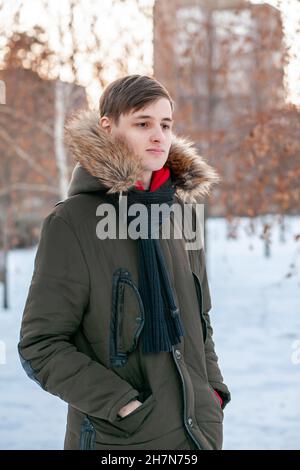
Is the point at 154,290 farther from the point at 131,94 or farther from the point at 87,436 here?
the point at 131,94

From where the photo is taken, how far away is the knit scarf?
1835mm

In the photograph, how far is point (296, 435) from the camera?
5.20 metres

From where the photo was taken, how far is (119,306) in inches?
71.5

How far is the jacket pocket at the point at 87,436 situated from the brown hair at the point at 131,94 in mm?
789

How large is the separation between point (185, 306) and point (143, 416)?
33 cm

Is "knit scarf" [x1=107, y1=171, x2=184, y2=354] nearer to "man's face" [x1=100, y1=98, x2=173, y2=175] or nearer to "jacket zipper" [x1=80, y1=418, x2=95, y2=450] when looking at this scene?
"man's face" [x1=100, y1=98, x2=173, y2=175]

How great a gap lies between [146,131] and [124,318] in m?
0.50

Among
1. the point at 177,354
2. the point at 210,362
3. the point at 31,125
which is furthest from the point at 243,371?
the point at 177,354

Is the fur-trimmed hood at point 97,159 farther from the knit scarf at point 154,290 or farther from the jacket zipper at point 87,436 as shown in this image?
the jacket zipper at point 87,436

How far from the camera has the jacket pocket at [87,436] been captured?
1.83 metres

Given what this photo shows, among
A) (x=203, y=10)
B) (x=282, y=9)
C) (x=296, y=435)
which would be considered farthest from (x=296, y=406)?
(x=203, y=10)

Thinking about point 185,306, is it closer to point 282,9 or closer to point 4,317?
point 282,9

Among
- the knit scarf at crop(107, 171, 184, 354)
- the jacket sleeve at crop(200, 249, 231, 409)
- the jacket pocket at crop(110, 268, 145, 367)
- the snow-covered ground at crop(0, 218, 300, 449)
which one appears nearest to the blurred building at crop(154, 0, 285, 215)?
the snow-covered ground at crop(0, 218, 300, 449)

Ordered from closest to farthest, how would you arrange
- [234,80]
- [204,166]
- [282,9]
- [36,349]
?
[36,349] → [204,166] → [282,9] → [234,80]
